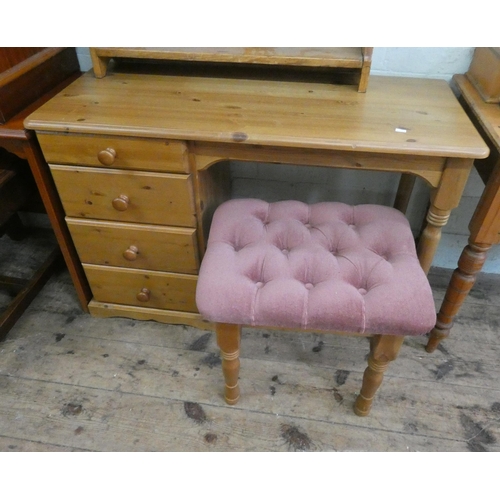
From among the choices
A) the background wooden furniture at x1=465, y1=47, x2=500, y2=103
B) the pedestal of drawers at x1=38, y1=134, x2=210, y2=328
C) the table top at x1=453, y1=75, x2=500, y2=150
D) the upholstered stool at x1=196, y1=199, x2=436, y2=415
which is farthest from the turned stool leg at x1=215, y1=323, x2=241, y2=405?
the background wooden furniture at x1=465, y1=47, x2=500, y2=103

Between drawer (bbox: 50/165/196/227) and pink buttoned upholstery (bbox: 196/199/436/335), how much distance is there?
0.40ft

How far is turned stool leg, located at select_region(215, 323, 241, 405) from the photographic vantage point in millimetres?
1009

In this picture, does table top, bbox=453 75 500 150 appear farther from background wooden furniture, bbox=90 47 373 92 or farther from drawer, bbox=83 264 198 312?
drawer, bbox=83 264 198 312

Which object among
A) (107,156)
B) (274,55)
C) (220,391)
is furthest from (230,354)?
(274,55)

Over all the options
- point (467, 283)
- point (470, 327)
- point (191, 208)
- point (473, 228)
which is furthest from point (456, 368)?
point (191, 208)

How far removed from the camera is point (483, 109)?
1.10 metres

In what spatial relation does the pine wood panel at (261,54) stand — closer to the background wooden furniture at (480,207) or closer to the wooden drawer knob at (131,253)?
the background wooden furniture at (480,207)

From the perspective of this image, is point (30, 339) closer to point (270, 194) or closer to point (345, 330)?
point (270, 194)

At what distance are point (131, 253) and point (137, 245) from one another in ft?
0.10

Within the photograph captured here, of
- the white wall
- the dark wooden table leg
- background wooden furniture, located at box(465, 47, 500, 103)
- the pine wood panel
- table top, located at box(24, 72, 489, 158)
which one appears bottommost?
the dark wooden table leg

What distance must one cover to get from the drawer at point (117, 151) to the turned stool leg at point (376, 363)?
635 mm

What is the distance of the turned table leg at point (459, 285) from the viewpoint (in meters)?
1.14

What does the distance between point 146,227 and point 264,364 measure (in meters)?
0.56

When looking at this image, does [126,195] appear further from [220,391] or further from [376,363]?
[376,363]
